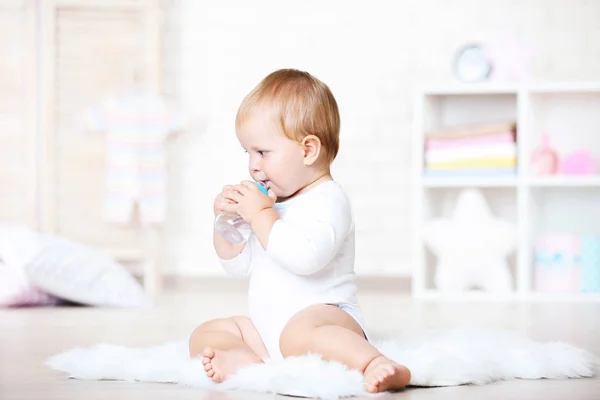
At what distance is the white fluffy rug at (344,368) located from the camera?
1.32 meters

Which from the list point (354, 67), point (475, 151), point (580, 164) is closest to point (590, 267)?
point (580, 164)

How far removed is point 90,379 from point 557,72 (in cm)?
272

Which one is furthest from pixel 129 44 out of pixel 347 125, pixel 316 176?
pixel 316 176

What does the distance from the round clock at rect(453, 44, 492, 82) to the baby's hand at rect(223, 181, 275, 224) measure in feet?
6.89

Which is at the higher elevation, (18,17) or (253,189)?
(18,17)

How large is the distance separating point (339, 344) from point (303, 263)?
140 mm

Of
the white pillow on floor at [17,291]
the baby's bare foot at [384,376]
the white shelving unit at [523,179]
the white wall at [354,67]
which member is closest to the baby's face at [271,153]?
the baby's bare foot at [384,376]

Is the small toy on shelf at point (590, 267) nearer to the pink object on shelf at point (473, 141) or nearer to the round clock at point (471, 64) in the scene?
the pink object on shelf at point (473, 141)

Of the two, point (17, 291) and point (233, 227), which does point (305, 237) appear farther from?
point (17, 291)

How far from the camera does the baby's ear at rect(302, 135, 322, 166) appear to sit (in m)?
1.52

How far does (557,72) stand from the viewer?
146 inches

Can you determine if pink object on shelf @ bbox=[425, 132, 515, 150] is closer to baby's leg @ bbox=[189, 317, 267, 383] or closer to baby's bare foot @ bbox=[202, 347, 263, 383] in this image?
baby's leg @ bbox=[189, 317, 267, 383]

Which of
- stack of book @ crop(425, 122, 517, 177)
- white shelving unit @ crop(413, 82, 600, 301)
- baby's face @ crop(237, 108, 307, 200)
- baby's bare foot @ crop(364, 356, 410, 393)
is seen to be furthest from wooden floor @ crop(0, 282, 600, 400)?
stack of book @ crop(425, 122, 517, 177)

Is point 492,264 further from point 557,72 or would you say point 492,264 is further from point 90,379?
point 90,379
